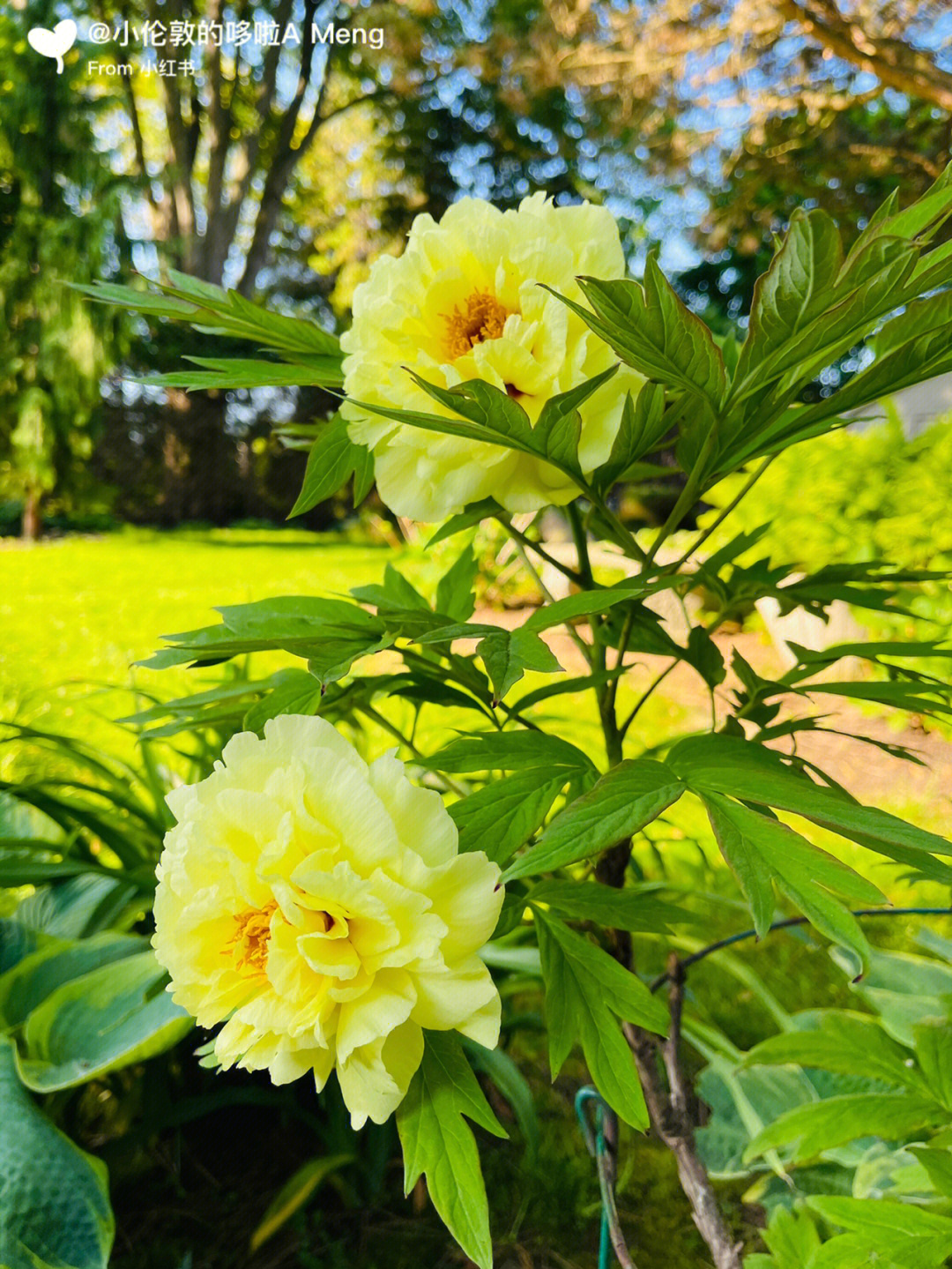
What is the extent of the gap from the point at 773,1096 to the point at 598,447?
2.05 feet

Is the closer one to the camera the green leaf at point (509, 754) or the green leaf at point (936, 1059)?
the green leaf at point (509, 754)

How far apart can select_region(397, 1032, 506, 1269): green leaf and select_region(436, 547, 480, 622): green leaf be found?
0.70ft

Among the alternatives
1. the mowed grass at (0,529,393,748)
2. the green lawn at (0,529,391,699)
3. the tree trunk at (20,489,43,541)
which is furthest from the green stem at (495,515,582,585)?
the tree trunk at (20,489,43,541)

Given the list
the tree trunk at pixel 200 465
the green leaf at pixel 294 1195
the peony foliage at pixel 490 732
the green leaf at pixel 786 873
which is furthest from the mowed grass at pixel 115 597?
the green leaf at pixel 786 873

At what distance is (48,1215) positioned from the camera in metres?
0.47

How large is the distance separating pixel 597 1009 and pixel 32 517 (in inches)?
109

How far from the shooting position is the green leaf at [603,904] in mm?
296

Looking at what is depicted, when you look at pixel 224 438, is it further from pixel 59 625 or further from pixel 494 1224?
pixel 494 1224

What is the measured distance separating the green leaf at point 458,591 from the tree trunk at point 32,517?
2527 mm

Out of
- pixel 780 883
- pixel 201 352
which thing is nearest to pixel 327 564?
pixel 201 352

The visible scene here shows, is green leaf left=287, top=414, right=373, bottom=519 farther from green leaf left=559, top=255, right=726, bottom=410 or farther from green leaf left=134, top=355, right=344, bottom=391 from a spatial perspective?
green leaf left=559, top=255, right=726, bottom=410

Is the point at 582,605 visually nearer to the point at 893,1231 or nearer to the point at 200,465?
the point at 893,1231

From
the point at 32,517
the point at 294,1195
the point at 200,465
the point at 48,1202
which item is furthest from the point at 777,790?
the point at 200,465

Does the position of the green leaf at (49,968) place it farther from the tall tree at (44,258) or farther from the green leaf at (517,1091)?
the tall tree at (44,258)
